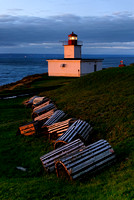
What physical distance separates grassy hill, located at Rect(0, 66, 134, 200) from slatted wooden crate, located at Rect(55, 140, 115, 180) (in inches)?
11.2

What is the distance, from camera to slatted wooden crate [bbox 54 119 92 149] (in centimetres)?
1163

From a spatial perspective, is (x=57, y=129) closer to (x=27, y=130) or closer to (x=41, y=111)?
(x=27, y=130)

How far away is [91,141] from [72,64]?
3964 centimetres

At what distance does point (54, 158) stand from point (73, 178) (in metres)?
1.77

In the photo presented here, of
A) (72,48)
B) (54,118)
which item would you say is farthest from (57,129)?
(72,48)

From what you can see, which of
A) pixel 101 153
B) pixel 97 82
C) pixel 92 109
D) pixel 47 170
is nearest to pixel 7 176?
pixel 47 170

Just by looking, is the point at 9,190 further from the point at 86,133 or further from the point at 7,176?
the point at 86,133

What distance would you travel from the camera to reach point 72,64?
1998 inches

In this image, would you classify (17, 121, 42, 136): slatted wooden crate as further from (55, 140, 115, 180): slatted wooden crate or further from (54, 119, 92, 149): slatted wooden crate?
(55, 140, 115, 180): slatted wooden crate

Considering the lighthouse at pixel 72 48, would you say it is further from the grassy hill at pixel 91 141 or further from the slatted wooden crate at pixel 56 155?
the slatted wooden crate at pixel 56 155

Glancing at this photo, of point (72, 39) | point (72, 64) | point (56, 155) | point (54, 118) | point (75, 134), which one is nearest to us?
point (56, 155)

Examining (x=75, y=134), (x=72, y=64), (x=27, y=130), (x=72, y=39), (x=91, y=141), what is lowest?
(x=27, y=130)

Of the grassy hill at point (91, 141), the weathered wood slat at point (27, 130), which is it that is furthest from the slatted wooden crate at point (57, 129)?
the weathered wood slat at point (27, 130)

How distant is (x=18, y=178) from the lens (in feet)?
31.0
